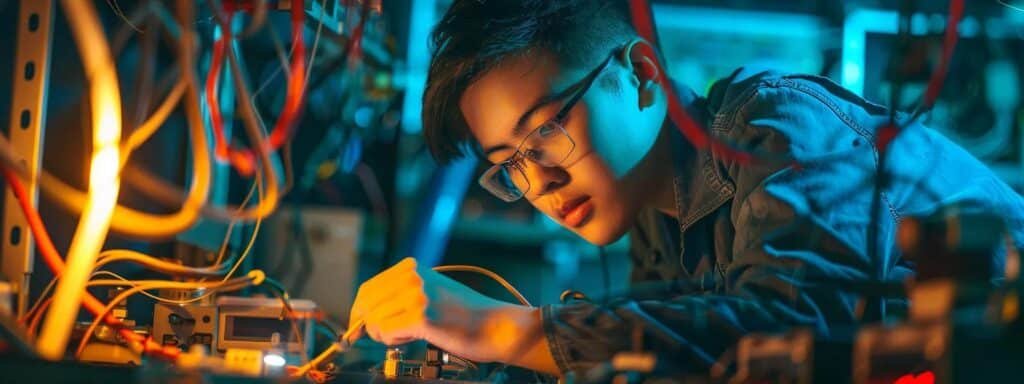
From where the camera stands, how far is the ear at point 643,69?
1798 mm

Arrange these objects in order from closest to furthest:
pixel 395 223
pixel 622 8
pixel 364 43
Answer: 1. pixel 622 8
2. pixel 364 43
3. pixel 395 223

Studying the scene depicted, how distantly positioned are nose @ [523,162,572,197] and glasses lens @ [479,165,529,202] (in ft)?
0.04

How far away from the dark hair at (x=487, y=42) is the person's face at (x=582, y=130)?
0.02 metres

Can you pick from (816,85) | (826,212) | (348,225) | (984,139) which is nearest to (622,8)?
(816,85)

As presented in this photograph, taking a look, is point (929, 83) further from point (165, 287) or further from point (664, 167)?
point (165, 287)

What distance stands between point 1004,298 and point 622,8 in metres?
1.08

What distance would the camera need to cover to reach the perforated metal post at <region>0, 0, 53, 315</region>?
153cm

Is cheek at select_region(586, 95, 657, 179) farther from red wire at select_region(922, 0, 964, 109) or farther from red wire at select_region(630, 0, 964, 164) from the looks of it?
red wire at select_region(922, 0, 964, 109)

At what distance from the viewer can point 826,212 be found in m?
1.39

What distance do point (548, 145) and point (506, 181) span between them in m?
0.14

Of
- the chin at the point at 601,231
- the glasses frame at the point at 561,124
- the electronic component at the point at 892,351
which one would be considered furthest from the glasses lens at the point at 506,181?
the electronic component at the point at 892,351

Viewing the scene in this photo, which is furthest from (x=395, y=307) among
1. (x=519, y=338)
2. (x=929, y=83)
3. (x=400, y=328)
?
(x=929, y=83)

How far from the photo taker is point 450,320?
1383mm

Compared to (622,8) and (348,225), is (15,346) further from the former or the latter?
(348,225)
